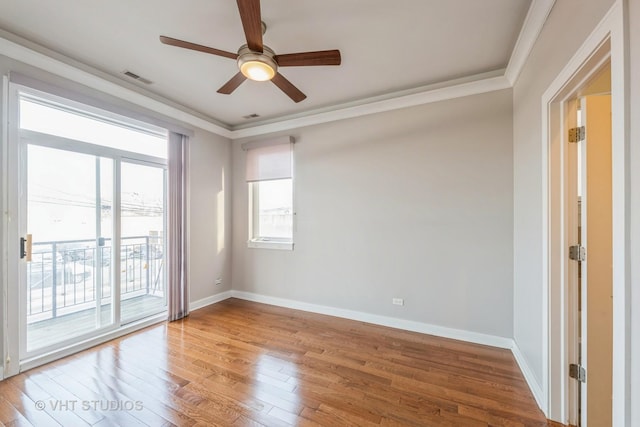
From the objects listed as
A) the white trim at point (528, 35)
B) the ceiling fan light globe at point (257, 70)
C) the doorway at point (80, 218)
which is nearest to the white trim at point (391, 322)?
the doorway at point (80, 218)

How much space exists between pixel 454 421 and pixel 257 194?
11.9 ft

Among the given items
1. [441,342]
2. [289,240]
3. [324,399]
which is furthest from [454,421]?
[289,240]

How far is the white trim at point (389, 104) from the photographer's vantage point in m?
2.67

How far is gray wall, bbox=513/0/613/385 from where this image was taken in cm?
141

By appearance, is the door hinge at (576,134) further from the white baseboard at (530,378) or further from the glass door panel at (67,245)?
the glass door panel at (67,245)

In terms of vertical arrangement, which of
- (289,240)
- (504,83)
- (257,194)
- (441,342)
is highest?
(504,83)

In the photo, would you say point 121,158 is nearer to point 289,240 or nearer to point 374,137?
point 289,240

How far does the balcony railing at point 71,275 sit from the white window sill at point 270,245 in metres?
1.54

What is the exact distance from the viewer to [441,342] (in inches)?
108

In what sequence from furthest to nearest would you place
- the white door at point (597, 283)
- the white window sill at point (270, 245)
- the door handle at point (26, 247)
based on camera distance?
the white window sill at point (270, 245) → the door handle at point (26, 247) → the white door at point (597, 283)

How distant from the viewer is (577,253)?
63.4 inches

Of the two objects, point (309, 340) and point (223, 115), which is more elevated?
point (223, 115)

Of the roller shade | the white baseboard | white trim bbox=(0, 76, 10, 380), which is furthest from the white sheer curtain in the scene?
the white baseboard

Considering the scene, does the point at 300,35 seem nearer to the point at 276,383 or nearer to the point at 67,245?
the point at 276,383
